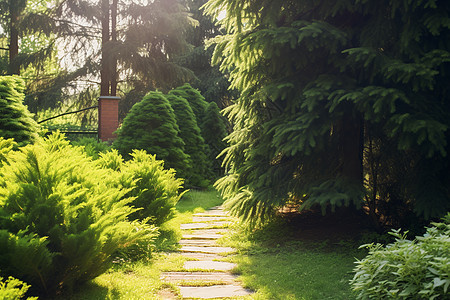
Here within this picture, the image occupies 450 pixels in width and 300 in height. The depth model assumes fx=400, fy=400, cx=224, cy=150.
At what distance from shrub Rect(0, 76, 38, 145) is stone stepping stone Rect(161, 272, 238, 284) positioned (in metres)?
3.12

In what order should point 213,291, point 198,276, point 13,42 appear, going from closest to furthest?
1. point 213,291
2. point 198,276
3. point 13,42

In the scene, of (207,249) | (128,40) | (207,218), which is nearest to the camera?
(207,249)

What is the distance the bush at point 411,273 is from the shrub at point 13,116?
202 inches

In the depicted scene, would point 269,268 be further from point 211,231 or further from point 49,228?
point 49,228

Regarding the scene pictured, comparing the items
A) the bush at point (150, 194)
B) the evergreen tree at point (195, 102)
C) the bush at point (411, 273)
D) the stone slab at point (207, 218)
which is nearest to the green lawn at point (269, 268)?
the bush at point (150, 194)

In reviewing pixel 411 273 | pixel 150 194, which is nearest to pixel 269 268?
pixel 411 273

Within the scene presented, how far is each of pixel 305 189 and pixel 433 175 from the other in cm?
159

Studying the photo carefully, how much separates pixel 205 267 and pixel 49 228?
218cm

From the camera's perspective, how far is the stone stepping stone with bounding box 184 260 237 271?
493cm

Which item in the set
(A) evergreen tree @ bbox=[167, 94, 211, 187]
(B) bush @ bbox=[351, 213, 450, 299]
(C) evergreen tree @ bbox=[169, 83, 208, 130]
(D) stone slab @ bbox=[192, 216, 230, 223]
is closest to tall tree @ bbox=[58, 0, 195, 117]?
(C) evergreen tree @ bbox=[169, 83, 208, 130]

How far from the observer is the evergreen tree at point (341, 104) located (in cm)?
469

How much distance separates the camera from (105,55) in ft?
57.6

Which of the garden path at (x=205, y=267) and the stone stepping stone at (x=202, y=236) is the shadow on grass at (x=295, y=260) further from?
the stone stepping stone at (x=202, y=236)

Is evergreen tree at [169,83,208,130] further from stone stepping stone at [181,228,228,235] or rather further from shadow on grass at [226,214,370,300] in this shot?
shadow on grass at [226,214,370,300]
